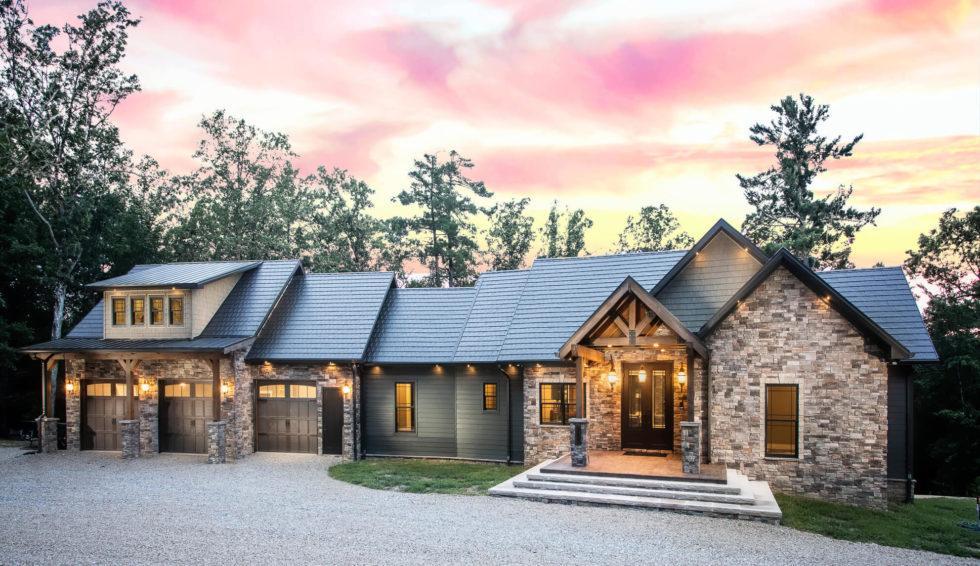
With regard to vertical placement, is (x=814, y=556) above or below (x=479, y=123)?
below

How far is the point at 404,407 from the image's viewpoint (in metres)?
18.3

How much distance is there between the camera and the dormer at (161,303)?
18.9m

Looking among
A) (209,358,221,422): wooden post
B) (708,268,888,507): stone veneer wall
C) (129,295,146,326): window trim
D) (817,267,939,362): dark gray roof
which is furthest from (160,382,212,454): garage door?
(817,267,939,362): dark gray roof

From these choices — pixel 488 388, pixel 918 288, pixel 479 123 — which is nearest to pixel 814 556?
pixel 488 388

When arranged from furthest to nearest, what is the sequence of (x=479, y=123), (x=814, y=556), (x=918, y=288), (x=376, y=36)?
(x=918, y=288) < (x=479, y=123) < (x=376, y=36) < (x=814, y=556)

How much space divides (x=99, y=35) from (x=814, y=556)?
99.3 feet

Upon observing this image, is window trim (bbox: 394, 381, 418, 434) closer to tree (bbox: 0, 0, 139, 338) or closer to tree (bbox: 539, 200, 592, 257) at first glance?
tree (bbox: 0, 0, 139, 338)

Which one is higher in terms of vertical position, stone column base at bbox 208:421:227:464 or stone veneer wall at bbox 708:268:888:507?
stone veneer wall at bbox 708:268:888:507

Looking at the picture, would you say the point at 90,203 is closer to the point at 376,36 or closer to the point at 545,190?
the point at 376,36

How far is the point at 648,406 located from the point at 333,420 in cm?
917

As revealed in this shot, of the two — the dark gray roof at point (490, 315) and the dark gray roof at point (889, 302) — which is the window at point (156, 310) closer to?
the dark gray roof at point (490, 315)

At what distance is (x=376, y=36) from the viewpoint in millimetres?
15852

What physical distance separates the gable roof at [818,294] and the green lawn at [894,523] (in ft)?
10.5

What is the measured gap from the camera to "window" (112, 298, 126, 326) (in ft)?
64.6
